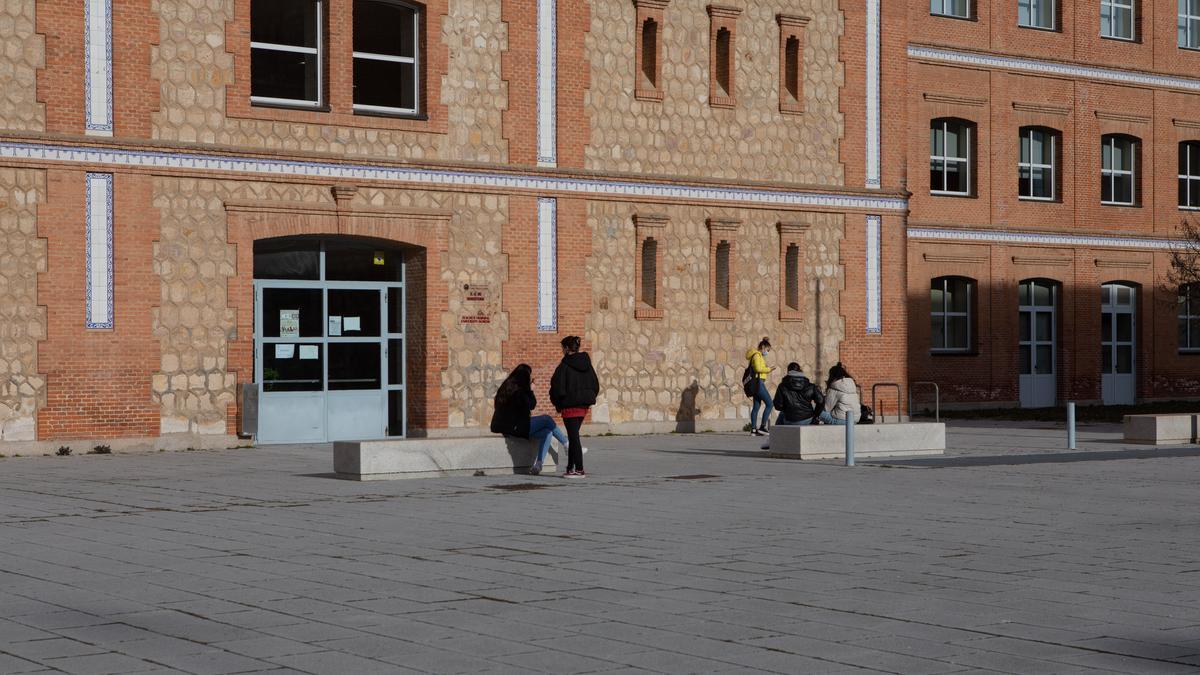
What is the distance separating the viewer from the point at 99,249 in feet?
76.8

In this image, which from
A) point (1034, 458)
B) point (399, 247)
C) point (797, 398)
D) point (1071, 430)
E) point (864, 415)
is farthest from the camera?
point (399, 247)

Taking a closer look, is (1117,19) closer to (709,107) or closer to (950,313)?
(950,313)

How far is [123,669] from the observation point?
7.32 meters

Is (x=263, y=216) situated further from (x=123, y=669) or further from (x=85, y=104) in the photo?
(x=123, y=669)

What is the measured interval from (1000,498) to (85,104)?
1410cm

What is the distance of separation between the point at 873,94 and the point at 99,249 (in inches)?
593

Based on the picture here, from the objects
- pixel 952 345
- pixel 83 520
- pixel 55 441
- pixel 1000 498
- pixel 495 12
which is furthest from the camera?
pixel 952 345

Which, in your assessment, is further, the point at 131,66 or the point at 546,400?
the point at 546,400

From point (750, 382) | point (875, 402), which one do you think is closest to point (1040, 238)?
point (875, 402)

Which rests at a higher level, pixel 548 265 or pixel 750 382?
pixel 548 265

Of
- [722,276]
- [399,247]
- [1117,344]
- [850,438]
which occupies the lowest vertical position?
[850,438]

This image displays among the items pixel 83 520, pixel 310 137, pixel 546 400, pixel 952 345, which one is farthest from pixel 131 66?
pixel 952 345

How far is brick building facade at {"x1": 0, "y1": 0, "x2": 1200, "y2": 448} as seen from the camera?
23.3 metres

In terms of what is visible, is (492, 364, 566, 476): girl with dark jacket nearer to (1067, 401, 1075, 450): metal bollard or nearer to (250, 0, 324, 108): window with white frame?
(250, 0, 324, 108): window with white frame
